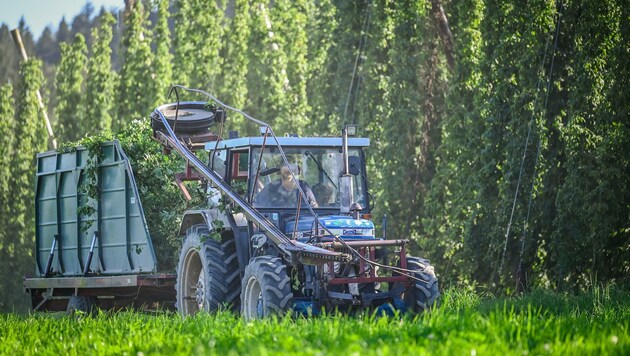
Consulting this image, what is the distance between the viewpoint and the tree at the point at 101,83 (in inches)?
1598

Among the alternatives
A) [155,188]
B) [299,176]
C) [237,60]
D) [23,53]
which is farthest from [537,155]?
[23,53]

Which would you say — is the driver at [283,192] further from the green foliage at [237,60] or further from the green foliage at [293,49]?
the green foliage at [237,60]

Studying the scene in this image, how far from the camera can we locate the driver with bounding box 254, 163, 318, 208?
14.1 m

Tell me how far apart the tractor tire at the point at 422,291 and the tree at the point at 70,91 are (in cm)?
3042

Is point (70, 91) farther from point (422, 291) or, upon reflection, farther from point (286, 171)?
point (422, 291)

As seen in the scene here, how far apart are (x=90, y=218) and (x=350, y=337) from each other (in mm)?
9882

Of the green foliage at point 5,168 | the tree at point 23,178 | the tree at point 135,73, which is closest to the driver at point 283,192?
the tree at point 135,73

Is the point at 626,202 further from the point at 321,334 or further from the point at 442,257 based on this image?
the point at 321,334

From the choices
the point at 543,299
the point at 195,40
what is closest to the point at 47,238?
the point at 543,299

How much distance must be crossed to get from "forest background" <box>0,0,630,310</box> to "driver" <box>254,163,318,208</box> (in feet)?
19.2

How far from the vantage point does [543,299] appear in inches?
611

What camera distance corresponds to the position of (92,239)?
17.7 meters

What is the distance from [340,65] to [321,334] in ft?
70.7

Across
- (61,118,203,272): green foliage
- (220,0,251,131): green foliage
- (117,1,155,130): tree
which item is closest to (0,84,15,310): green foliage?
(117,1,155,130): tree
